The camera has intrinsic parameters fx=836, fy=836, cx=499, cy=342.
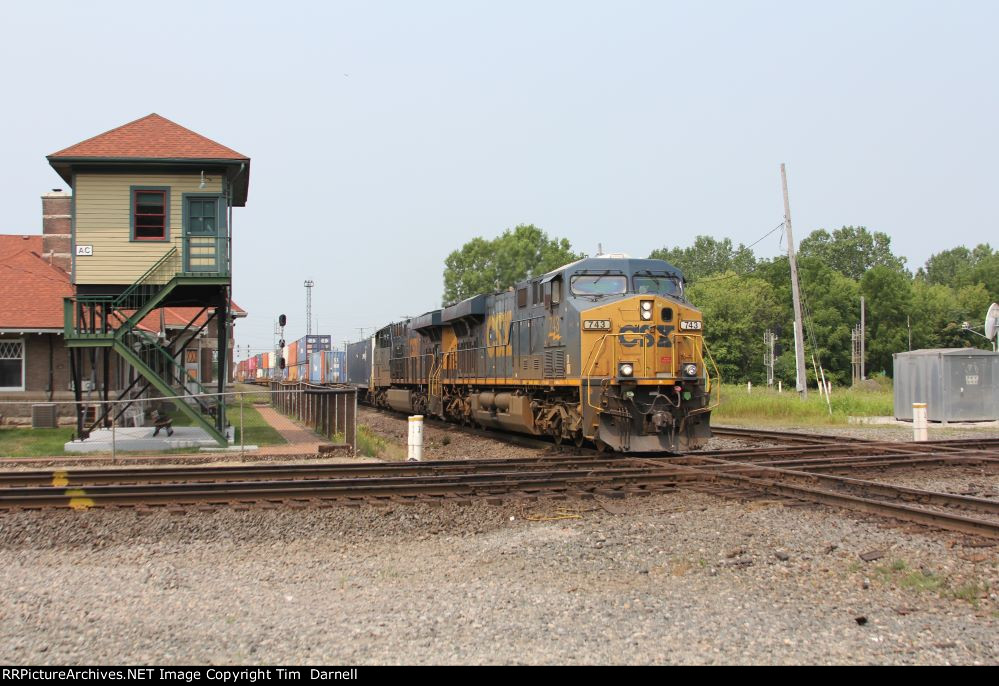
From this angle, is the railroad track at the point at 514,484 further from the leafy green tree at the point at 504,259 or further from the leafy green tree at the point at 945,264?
the leafy green tree at the point at 945,264

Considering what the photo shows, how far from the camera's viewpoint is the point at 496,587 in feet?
22.0

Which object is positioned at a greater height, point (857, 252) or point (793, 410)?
point (857, 252)

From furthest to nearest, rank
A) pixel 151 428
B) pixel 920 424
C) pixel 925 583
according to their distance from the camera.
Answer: pixel 151 428, pixel 920 424, pixel 925 583

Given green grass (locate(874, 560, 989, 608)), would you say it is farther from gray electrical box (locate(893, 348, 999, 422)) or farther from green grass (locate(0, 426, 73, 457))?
gray electrical box (locate(893, 348, 999, 422))

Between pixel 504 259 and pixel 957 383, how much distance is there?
54815 mm

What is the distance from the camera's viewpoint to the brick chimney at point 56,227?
29.1 metres

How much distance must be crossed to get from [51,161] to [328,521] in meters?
12.9

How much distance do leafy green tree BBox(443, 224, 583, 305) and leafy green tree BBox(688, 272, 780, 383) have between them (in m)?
13.1

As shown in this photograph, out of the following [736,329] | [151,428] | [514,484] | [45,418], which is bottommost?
[514,484]

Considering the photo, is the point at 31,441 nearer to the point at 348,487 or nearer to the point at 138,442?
the point at 138,442

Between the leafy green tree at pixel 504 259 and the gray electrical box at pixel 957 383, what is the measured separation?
50.8m

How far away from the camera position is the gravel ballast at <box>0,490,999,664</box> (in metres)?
5.20

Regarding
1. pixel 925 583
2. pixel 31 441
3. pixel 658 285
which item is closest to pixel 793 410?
pixel 658 285
